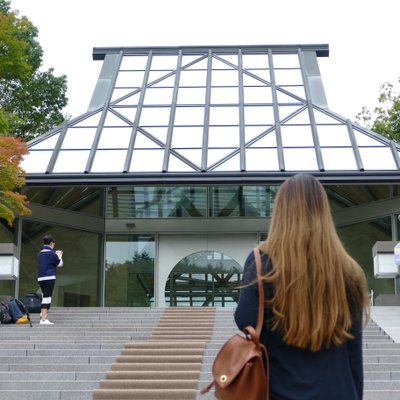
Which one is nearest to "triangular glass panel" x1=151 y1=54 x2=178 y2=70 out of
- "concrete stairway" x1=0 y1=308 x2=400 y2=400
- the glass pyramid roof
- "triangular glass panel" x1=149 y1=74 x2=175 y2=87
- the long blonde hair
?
the glass pyramid roof

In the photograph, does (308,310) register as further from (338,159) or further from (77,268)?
(77,268)

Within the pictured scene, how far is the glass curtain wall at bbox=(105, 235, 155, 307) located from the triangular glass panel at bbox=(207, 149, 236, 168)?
3599 mm

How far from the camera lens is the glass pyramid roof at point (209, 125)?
63.9ft

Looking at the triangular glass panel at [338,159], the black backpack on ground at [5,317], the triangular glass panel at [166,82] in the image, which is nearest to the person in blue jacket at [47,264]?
the black backpack on ground at [5,317]

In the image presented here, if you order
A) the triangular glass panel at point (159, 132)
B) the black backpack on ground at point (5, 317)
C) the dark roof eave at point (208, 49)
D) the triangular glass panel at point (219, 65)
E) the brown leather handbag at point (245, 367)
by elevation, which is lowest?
the brown leather handbag at point (245, 367)

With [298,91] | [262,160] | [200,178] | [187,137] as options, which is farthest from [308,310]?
[298,91]

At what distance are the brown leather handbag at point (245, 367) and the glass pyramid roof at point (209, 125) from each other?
52.5 ft

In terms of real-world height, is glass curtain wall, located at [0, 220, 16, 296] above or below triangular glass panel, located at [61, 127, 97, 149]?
below

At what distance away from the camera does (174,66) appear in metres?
27.2

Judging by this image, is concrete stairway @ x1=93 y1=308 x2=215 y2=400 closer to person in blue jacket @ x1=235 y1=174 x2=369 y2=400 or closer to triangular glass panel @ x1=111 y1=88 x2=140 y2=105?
person in blue jacket @ x1=235 y1=174 x2=369 y2=400

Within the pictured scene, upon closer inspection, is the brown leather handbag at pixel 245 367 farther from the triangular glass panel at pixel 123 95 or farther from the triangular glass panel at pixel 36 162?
the triangular glass panel at pixel 123 95

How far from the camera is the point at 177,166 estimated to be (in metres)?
19.7

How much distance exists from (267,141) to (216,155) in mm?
1644

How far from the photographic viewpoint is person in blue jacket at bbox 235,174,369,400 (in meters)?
2.90
